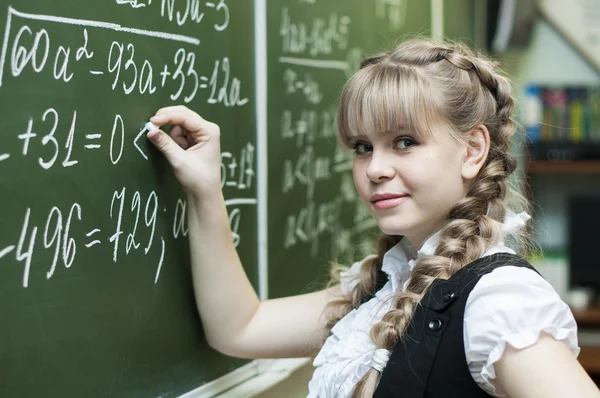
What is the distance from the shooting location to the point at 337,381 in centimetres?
137

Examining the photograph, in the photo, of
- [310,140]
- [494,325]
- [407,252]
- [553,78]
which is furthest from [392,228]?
[553,78]

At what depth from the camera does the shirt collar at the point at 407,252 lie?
1.38 m

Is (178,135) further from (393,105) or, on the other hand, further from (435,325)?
(435,325)

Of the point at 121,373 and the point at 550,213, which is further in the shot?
the point at 550,213

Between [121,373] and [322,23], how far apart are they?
1102 mm

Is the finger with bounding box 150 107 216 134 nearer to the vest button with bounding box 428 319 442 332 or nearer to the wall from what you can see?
the vest button with bounding box 428 319 442 332

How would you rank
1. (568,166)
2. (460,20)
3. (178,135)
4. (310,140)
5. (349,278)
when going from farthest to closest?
(568,166)
(460,20)
(310,140)
(349,278)
(178,135)

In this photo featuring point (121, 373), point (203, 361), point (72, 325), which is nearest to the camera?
point (72, 325)

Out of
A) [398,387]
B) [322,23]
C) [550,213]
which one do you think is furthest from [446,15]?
[398,387]

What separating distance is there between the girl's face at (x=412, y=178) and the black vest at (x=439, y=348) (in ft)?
0.39

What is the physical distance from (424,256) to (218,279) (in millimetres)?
390

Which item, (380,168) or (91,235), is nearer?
(91,235)

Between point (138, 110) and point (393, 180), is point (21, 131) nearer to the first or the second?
point (138, 110)

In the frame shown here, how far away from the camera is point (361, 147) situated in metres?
1.42
